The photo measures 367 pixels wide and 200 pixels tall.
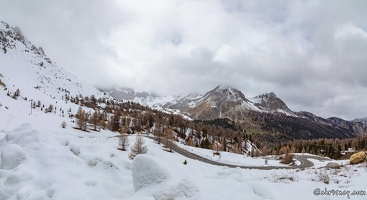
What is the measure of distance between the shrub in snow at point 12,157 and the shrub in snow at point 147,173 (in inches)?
234

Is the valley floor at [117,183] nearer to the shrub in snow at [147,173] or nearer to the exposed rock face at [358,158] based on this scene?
the shrub in snow at [147,173]

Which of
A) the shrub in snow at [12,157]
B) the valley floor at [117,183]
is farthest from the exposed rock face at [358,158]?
the shrub in snow at [12,157]

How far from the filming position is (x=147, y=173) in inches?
308

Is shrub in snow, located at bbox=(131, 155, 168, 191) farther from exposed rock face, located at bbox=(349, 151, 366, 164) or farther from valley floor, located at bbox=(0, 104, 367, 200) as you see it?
exposed rock face, located at bbox=(349, 151, 366, 164)

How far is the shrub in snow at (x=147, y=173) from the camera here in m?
7.62

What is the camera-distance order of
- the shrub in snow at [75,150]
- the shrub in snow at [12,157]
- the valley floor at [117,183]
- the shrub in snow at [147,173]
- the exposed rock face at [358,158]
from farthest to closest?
1. the exposed rock face at [358,158]
2. the shrub in snow at [75,150]
3. the shrub in snow at [12,157]
4. the shrub in snow at [147,173]
5. the valley floor at [117,183]

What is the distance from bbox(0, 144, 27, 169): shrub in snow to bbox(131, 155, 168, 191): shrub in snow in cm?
595

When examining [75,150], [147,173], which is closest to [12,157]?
[75,150]

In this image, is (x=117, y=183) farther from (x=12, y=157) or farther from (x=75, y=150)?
(x=12, y=157)

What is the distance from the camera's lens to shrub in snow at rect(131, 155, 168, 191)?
762 centimetres

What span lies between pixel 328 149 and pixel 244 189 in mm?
170685

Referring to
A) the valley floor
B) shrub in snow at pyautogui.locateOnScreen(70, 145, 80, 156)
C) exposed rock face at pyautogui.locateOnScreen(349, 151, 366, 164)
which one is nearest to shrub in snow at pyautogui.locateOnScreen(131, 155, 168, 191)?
the valley floor

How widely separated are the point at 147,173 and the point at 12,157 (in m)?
7.11

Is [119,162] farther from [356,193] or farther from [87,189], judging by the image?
[356,193]
